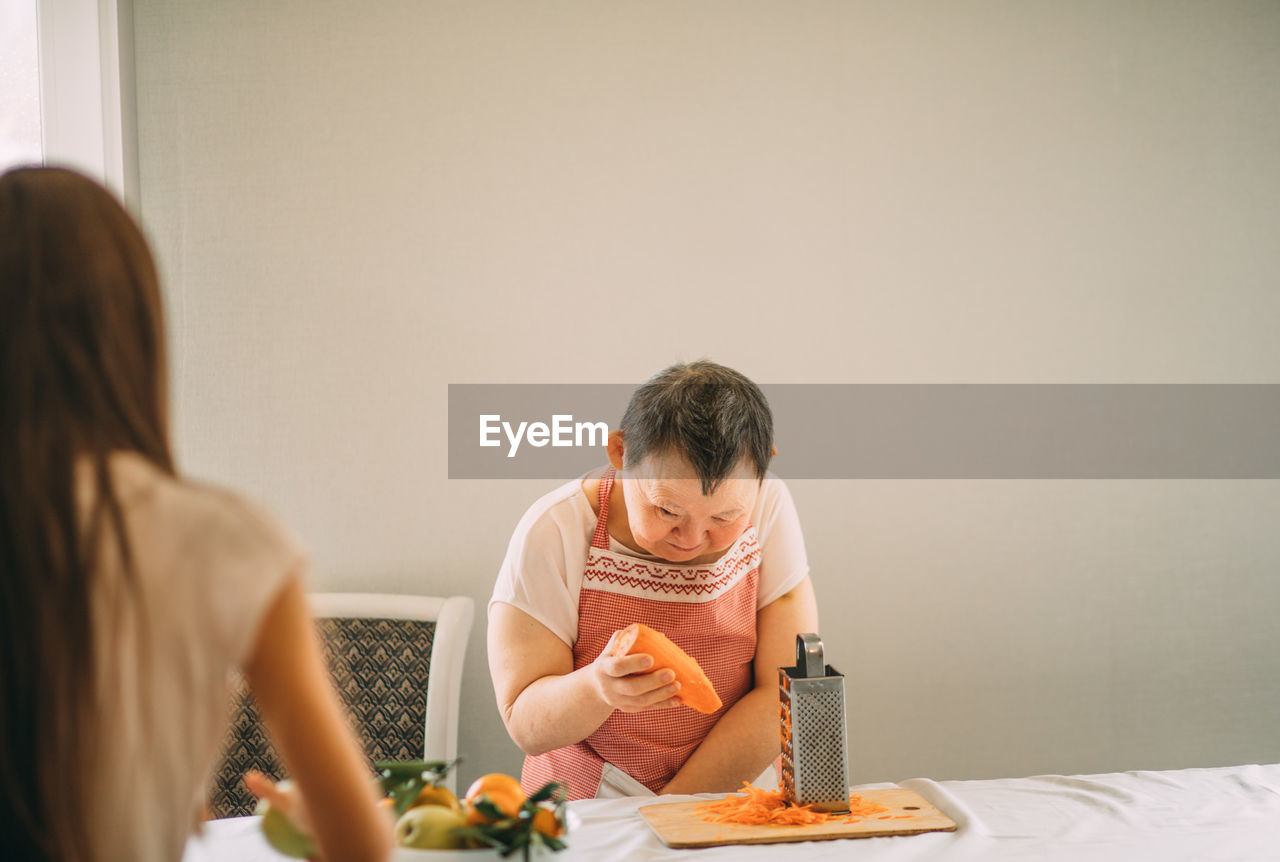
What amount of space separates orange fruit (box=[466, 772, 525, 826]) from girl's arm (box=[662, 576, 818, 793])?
28.7 inches

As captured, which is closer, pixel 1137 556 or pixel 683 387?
pixel 683 387

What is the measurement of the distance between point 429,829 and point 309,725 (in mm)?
330

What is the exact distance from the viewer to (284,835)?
3.09ft

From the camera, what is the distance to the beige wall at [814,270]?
8.25ft

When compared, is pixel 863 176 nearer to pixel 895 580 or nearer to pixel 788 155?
pixel 788 155

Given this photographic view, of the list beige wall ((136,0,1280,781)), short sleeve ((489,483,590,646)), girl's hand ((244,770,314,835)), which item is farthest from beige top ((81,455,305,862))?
beige wall ((136,0,1280,781))

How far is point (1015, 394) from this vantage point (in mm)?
2773

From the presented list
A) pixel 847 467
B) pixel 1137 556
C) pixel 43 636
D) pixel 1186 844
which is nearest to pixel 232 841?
pixel 43 636

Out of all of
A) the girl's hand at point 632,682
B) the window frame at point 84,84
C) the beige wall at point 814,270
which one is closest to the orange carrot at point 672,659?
the girl's hand at point 632,682

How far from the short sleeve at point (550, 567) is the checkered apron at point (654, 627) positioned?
27 millimetres

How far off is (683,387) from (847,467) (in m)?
1.18

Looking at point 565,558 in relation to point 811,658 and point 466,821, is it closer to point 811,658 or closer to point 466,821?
point 811,658

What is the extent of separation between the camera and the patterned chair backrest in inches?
90.7

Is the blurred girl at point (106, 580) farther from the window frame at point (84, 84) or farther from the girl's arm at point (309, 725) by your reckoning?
the window frame at point (84, 84)
